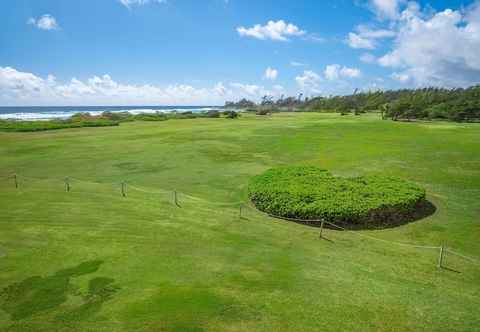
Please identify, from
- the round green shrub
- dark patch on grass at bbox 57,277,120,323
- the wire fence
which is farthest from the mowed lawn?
the round green shrub

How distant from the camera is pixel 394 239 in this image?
1326 cm

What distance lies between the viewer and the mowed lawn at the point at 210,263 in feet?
24.1

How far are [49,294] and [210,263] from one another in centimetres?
426

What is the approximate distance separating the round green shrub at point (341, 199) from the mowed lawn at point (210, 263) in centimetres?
78

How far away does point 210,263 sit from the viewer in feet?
32.5

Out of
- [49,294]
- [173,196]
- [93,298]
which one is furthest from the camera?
[173,196]

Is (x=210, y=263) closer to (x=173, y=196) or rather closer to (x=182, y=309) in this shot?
(x=182, y=309)

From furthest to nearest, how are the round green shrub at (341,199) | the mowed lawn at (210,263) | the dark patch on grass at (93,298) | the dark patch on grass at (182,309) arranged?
1. the round green shrub at (341,199)
2. the mowed lawn at (210,263)
3. the dark patch on grass at (93,298)
4. the dark patch on grass at (182,309)

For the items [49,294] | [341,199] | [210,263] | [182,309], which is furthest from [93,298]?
[341,199]

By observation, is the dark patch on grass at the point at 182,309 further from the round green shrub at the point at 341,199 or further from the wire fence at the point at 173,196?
the round green shrub at the point at 341,199

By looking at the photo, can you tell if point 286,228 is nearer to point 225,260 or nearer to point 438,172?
point 225,260

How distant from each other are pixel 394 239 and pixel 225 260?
24.5ft

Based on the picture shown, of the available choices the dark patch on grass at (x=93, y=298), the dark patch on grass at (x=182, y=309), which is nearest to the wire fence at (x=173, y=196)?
the dark patch on grass at (x=182, y=309)

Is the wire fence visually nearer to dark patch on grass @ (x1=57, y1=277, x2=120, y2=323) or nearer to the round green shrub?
the round green shrub
